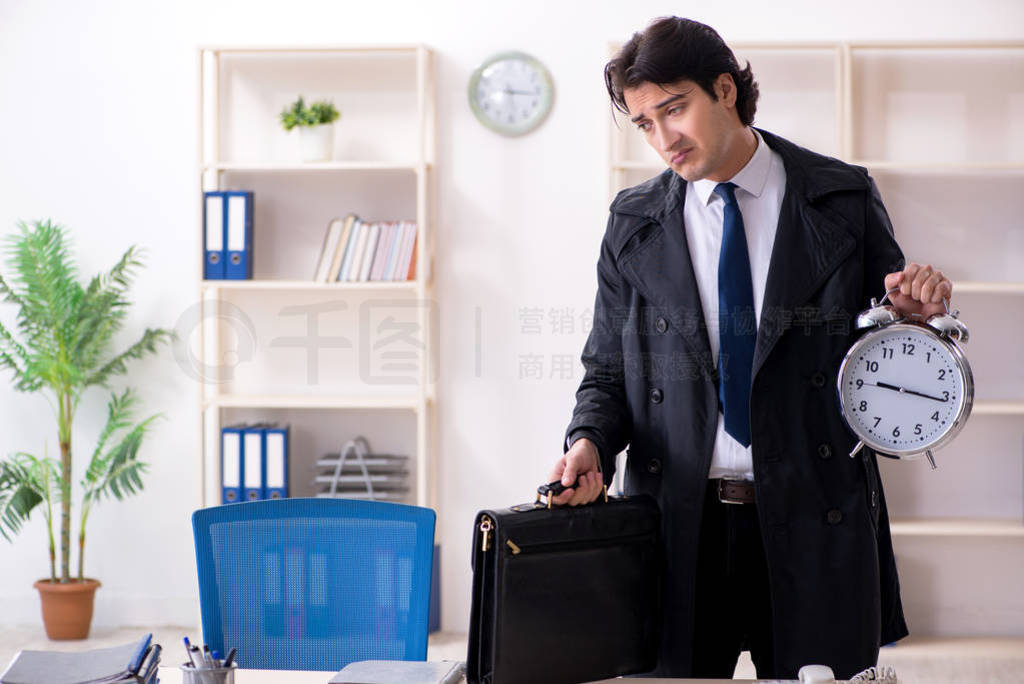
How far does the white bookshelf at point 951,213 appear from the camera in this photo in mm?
3863

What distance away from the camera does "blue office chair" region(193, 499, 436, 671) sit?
180cm

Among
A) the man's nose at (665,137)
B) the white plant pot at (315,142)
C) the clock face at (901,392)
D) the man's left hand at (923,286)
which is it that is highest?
the white plant pot at (315,142)

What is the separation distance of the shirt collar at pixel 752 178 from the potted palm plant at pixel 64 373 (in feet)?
8.64

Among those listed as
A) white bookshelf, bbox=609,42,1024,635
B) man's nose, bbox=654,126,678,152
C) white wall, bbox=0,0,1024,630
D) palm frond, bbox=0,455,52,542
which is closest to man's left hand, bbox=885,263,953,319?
man's nose, bbox=654,126,678,152

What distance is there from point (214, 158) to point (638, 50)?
2555mm

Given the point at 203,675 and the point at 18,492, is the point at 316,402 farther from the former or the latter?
the point at 203,675

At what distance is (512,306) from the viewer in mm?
4012

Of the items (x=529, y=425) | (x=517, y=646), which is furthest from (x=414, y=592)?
(x=529, y=425)

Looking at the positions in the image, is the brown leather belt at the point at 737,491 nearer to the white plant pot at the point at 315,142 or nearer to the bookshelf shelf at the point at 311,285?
the bookshelf shelf at the point at 311,285

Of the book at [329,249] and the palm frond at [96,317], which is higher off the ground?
the book at [329,249]

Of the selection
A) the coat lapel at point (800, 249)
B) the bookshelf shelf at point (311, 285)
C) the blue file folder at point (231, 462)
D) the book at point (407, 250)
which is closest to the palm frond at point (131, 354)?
the bookshelf shelf at point (311, 285)

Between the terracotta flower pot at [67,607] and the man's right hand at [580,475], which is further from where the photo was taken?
the terracotta flower pot at [67,607]

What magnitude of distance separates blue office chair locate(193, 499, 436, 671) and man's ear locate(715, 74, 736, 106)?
2.81 ft

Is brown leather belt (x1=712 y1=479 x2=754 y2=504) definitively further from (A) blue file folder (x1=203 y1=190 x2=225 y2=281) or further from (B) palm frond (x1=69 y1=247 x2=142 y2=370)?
(B) palm frond (x1=69 y1=247 x2=142 y2=370)
